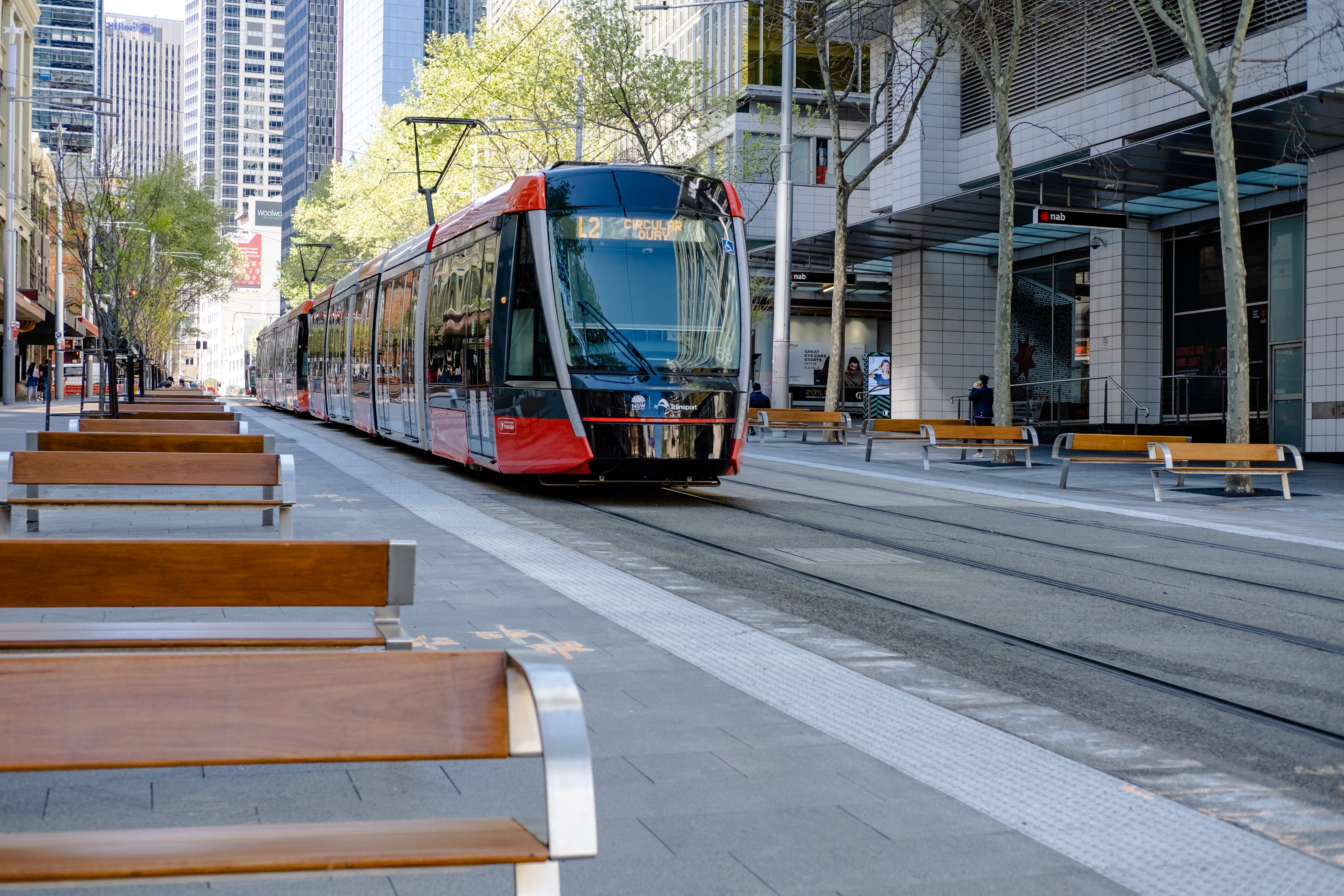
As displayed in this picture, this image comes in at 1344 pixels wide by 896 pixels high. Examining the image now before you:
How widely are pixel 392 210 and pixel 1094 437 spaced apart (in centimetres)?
4318

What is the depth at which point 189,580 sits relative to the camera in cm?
398

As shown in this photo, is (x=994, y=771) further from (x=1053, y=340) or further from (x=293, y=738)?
(x=1053, y=340)

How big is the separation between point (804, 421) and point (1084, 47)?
918 centimetres

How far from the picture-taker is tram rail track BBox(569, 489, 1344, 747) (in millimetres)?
5227

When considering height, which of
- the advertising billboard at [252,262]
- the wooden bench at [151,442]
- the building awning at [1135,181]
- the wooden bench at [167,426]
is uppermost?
the advertising billboard at [252,262]

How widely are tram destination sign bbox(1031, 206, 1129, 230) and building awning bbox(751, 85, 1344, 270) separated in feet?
2.27

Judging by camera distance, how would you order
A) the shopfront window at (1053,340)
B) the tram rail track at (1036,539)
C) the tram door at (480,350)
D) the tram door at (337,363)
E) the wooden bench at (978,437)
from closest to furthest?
the tram rail track at (1036,539), the tram door at (480,350), the wooden bench at (978,437), the tram door at (337,363), the shopfront window at (1053,340)

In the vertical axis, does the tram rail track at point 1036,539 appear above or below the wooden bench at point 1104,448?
below

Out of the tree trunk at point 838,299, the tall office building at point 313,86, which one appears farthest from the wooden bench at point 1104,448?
the tall office building at point 313,86

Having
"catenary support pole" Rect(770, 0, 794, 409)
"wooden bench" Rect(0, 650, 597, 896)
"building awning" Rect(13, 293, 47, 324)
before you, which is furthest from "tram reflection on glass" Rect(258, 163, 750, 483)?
"building awning" Rect(13, 293, 47, 324)

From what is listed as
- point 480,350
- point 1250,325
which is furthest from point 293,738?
point 1250,325

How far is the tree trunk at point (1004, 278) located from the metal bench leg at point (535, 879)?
20.4 meters

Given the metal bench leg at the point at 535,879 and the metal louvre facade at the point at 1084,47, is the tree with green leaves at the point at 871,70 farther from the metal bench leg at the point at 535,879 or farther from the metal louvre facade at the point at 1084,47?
the metal bench leg at the point at 535,879

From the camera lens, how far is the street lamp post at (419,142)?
30.4 meters
